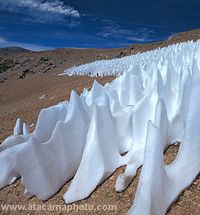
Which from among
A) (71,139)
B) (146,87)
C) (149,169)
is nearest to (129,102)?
(146,87)

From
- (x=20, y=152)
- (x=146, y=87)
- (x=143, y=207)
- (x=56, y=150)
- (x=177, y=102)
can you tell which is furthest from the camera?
(x=146, y=87)

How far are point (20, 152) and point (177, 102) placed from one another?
4.78ft

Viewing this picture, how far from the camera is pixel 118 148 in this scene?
305cm

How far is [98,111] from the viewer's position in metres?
2.94

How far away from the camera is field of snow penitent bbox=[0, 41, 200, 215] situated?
7.46 feet

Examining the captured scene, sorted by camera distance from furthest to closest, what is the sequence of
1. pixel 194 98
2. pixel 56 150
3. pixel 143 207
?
pixel 56 150 → pixel 194 98 → pixel 143 207

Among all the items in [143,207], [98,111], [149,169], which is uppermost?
[98,111]

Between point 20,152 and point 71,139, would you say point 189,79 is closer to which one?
point 71,139

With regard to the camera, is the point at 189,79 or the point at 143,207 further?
the point at 189,79

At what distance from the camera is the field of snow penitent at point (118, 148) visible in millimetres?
2273

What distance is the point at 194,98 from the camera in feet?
8.36

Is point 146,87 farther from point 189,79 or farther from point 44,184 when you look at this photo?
point 44,184

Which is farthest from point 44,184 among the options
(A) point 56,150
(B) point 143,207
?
(B) point 143,207

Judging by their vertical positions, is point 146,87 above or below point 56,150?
above
